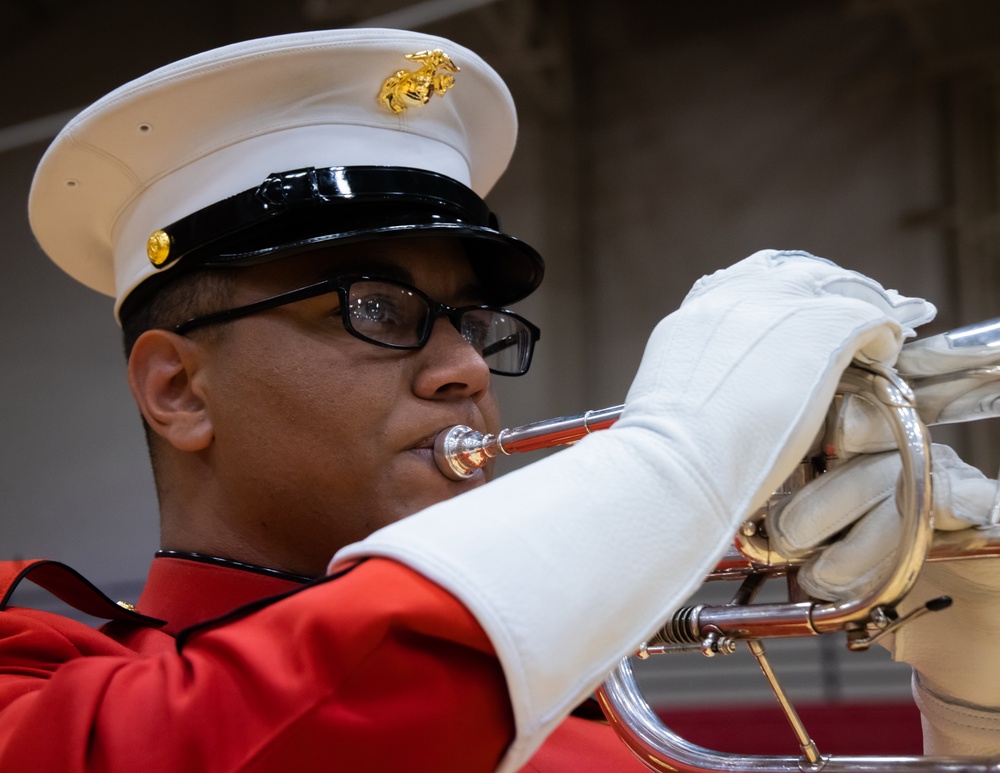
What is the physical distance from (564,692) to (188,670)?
227 mm

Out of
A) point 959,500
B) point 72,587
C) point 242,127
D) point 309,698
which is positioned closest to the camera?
point 309,698

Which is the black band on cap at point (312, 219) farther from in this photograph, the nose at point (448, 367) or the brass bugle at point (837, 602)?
the brass bugle at point (837, 602)

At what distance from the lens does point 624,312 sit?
3.72 metres

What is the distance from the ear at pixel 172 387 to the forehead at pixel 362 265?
12 centimetres

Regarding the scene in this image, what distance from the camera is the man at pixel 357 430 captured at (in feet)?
1.97

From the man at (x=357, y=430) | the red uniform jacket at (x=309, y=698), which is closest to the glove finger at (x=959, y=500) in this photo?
the man at (x=357, y=430)

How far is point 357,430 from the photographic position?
103cm

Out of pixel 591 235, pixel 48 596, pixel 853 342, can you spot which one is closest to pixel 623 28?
pixel 591 235

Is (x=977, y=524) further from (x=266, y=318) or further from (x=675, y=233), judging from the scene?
(x=675, y=233)

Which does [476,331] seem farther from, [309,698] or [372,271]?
[309,698]

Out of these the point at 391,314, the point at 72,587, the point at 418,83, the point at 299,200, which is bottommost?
the point at 72,587

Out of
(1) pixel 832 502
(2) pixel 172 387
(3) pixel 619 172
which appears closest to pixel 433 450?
(2) pixel 172 387

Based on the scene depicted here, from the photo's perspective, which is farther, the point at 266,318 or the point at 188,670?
the point at 266,318

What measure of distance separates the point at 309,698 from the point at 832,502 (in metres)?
0.40
